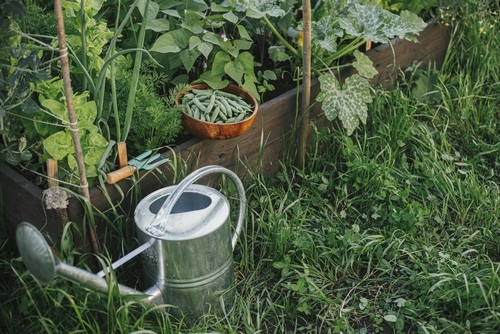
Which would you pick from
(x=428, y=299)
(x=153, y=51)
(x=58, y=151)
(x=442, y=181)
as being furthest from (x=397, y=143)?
(x=58, y=151)

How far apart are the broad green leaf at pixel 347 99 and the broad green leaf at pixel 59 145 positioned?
106 cm

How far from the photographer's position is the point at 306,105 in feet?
9.00

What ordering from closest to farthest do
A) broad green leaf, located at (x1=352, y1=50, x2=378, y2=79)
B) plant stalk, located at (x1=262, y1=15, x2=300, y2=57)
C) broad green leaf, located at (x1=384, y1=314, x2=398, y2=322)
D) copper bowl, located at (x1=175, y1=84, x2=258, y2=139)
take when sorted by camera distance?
broad green leaf, located at (x1=384, y1=314, x2=398, y2=322) < copper bowl, located at (x1=175, y1=84, x2=258, y2=139) < plant stalk, located at (x1=262, y1=15, x2=300, y2=57) < broad green leaf, located at (x1=352, y1=50, x2=378, y2=79)

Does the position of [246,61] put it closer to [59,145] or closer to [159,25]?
[159,25]

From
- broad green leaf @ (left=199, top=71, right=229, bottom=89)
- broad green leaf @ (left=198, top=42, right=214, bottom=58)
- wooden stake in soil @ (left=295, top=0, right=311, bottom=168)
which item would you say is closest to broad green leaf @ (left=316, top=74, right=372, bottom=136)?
wooden stake in soil @ (left=295, top=0, right=311, bottom=168)

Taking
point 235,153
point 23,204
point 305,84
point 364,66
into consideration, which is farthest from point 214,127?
point 364,66

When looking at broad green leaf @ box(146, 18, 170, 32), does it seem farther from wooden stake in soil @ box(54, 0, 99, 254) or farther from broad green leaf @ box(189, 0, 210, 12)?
wooden stake in soil @ box(54, 0, 99, 254)

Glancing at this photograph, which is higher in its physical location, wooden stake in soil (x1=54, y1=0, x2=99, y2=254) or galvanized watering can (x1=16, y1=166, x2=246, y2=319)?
wooden stake in soil (x1=54, y1=0, x2=99, y2=254)

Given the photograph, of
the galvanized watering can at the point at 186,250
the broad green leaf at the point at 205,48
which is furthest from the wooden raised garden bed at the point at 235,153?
the broad green leaf at the point at 205,48

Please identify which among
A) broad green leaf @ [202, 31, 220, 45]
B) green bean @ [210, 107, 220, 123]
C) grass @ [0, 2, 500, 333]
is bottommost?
grass @ [0, 2, 500, 333]

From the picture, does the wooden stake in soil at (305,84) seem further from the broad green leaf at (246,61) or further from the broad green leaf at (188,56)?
the broad green leaf at (188,56)

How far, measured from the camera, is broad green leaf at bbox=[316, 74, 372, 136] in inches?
108

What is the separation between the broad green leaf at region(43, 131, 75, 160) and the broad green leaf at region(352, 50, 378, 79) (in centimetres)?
128

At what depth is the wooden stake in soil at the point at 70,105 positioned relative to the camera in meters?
1.88
